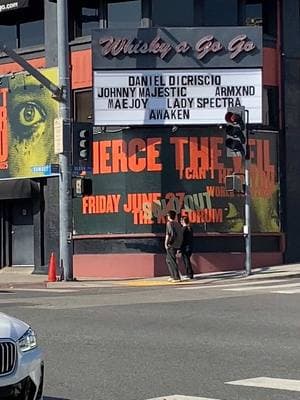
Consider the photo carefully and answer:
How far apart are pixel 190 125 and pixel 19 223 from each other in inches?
286

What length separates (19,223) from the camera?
29438 mm

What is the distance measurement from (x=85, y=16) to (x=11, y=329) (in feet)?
73.3

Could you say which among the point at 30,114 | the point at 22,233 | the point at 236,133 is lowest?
the point at 22,233

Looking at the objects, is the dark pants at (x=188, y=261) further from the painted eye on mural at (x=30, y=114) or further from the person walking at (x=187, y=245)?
the painted eye on mural at (x=30, y=114)

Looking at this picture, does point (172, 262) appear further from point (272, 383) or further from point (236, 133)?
point (272, 383)

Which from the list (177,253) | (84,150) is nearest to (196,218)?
(177,253)

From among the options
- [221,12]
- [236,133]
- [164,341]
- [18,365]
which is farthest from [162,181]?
[18,365]

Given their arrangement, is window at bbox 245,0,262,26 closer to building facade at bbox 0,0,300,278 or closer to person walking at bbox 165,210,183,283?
building facade at bbox 0,0,300,278

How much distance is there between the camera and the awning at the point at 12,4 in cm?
2802

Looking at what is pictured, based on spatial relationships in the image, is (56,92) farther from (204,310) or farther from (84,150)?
(204,310)

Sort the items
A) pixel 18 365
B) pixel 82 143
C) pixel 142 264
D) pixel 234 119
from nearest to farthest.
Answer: pixel 18 365 < pixel 234 119 < pixel 82 143 < pixel 142 264

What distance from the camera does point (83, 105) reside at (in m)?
27.3

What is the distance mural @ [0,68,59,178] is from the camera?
91.6ft

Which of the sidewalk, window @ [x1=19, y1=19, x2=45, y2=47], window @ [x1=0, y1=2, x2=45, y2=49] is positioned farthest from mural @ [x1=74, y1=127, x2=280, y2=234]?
window @ [x1=0, y1=2, x2=45, y2=49]
